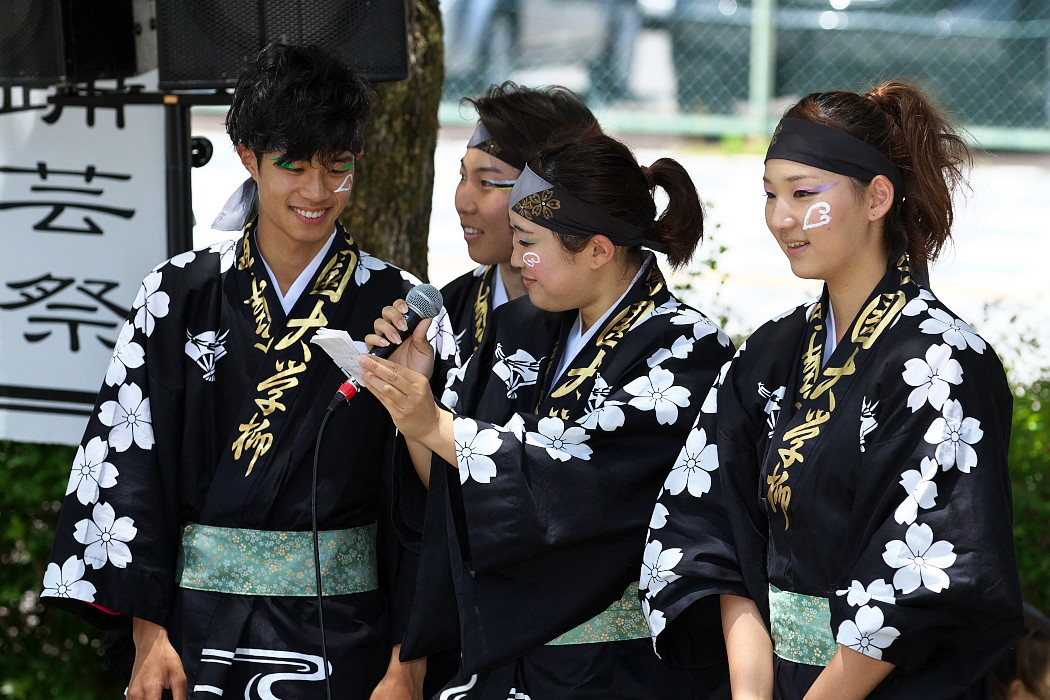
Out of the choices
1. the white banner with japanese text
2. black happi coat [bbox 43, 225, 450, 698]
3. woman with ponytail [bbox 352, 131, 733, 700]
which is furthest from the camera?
the white banner with japanese text

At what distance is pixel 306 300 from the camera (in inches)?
111

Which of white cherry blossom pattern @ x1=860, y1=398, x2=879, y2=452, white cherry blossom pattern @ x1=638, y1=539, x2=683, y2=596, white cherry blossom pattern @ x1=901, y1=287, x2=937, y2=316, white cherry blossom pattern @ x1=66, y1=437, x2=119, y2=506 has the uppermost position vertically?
white cherry blossom pattern @ x1=901, y1=287, x2=937, y2=316

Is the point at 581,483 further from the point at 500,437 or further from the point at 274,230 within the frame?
the point at 274,230

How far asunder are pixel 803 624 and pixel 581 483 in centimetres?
50

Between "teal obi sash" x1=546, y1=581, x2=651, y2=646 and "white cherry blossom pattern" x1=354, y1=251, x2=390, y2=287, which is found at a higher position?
"white cherry blossom pattern" x1=354, y1=251, x2=390, y2=287

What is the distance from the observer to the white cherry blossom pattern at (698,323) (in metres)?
2.64

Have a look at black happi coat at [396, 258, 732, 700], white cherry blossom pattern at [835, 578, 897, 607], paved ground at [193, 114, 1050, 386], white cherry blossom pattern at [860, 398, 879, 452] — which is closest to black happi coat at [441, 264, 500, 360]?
black happi coat at [396, 258, 732, 700]

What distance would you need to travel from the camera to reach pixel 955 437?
2100 mm

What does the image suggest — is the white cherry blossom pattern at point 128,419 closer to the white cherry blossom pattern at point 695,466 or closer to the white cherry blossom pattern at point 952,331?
the white cherry blossom pattern at point 695,466

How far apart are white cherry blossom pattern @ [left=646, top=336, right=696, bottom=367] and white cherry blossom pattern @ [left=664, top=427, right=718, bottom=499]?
0.58 feet

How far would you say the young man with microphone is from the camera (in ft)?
8.92

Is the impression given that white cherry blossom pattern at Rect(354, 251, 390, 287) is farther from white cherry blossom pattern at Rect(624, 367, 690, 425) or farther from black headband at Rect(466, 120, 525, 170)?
white cherry blossom pattern at Rect(624, 367, 690, 425)

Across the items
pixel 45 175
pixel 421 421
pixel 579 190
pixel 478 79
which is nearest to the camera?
pixel 421 421

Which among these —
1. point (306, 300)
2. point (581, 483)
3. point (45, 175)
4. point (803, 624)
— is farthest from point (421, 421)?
point (45, 175)
